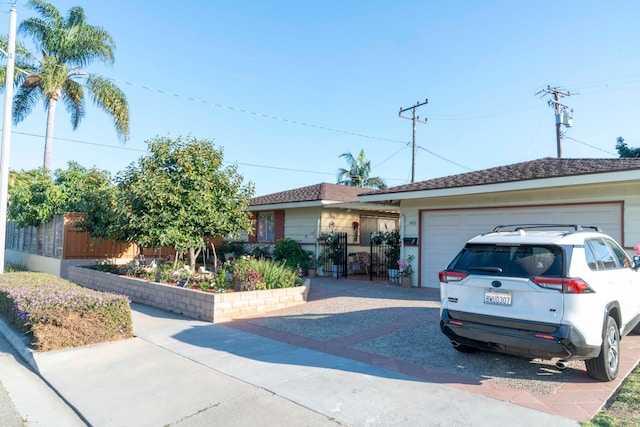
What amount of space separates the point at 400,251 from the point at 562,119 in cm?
1474

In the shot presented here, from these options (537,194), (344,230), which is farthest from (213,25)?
(537,194)

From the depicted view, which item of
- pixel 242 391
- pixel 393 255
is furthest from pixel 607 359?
pixel 393 255

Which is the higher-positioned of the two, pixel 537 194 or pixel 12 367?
pixel 537 194

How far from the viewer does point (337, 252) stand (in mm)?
15328

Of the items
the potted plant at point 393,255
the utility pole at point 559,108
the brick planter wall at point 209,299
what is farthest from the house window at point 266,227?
the utility pole at point 559,108

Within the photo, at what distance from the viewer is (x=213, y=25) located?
14.4 meters

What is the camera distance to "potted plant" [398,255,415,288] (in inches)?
487

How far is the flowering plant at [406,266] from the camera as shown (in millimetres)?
12398

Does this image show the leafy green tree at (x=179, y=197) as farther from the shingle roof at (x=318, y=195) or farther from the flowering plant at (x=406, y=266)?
the flowering plant at (x=406, y=266)

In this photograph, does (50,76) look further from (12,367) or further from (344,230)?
(12,367)

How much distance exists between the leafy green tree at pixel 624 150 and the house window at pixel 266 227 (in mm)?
23931

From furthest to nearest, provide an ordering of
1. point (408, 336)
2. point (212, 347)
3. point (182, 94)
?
point (182, 94)
point (408, 336)
point (212, 347)

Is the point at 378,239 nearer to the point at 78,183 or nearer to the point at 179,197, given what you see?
the point at 179,197

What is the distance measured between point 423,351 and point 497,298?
5.84ft
